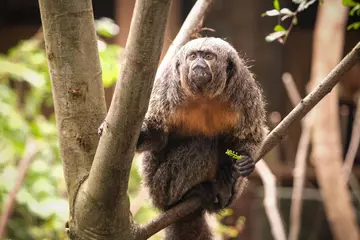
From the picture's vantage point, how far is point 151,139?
8.66 ft

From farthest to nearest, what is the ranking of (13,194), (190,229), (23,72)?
(23,72) → (13,194) → (190,229)

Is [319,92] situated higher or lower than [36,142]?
lower

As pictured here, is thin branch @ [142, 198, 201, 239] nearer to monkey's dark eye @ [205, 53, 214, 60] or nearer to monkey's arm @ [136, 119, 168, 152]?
monkey's arm @ [136, 119, 168, 152]

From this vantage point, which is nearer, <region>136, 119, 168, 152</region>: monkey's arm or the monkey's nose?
the monkey's nose

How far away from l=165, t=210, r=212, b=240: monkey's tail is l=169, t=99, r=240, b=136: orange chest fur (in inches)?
21.6

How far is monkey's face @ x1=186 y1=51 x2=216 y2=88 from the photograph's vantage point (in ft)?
8.07

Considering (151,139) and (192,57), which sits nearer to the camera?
(192,57)

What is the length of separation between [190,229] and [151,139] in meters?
0.62

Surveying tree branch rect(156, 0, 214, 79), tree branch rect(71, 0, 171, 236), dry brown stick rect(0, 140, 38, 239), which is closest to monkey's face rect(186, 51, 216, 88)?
tree branch rect(156, 0, 214, 79)

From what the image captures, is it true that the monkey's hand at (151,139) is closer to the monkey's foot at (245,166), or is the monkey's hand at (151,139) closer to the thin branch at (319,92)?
the monkey's foot at (245,166)

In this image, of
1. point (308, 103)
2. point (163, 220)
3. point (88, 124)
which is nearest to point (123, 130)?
point (88, 124)

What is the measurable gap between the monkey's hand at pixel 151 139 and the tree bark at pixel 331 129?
8.75 feet

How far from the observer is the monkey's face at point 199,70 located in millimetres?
2461

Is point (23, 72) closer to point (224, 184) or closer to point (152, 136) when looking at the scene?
point (152, 136)
